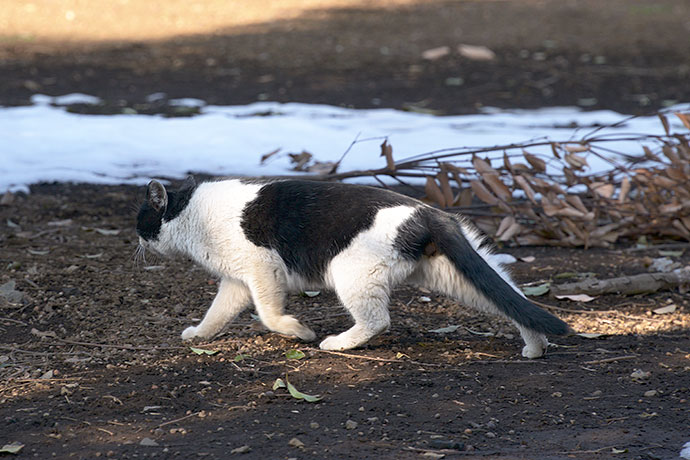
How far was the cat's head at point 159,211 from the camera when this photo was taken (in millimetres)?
4285

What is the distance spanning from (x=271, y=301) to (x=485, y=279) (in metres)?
1.02

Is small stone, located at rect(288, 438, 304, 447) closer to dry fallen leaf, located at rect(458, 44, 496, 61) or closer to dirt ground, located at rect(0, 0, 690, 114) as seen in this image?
dirt ground, located at rect(0, 0, 690, 114)

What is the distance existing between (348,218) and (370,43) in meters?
10.1

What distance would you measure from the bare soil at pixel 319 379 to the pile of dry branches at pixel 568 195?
0.74 meters

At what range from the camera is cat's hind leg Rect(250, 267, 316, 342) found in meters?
4.04

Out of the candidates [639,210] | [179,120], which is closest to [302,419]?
[639,210]

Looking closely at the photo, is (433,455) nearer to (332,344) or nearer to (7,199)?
(332,344)

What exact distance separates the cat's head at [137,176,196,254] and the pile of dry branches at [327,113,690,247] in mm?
1777

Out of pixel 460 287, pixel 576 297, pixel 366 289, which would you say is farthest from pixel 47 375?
pixel 576 297

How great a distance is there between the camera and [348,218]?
3.94m

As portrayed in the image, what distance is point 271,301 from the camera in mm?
4047

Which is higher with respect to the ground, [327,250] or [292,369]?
[327,250]

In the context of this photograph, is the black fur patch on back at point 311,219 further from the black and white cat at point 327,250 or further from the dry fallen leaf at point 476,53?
the dry fallen leaf at point 476,53

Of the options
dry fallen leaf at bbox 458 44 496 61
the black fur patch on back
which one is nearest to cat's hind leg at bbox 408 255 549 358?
the black fur patch on back
